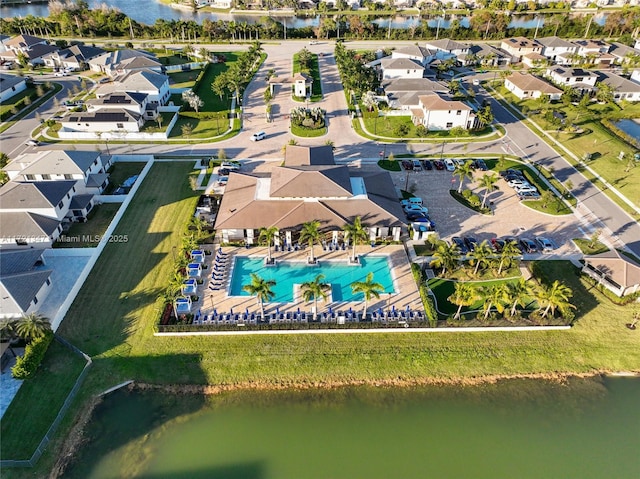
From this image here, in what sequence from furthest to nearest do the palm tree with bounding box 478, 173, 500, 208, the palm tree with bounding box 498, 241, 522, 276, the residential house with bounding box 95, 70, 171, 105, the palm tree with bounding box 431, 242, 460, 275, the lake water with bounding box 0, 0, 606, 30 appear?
the lake water with bounding box 0, 0, 606, 30, the residential house with bounding box 95, 70, 171, 105, the palm tree with bounding box 478, 173, 500, 208, the palm tree with bounding box 431, 242, 460, 275, the palm tree with bounding box 498, 241, 522, 276

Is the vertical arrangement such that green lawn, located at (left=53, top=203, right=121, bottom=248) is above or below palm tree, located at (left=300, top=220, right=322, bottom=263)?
below

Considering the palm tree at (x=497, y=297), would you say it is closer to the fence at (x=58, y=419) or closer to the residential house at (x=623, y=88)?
the fence at (x=58, y=419)

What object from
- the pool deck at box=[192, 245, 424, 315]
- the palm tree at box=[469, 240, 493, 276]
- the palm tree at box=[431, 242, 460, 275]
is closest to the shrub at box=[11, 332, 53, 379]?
the pool deck at box=[192, 245, 424, 315]

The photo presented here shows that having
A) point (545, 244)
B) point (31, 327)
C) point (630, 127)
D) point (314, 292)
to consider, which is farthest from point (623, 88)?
point (31, 327)

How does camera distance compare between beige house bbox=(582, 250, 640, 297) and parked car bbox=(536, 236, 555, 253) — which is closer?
beige house bbox=(582, 250, 640, 297)

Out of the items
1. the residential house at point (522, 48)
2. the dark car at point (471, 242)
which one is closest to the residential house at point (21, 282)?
the dark car at point (471, 242)

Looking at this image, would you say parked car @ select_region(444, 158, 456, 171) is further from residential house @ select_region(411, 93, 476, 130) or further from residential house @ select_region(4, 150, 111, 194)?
residential house @ select_region(4, 150, 111, 194)
